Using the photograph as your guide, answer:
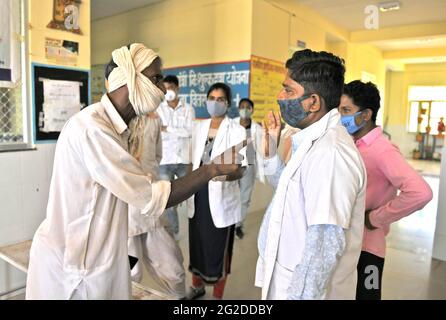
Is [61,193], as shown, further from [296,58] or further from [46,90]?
[46,90]

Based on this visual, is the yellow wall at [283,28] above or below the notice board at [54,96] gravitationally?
above

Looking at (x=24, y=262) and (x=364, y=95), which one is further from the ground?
(x=364, y=95)

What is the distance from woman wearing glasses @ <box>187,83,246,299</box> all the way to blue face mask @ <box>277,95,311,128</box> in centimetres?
117

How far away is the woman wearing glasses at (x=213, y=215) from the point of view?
237 cm

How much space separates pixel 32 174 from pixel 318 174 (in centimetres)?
206

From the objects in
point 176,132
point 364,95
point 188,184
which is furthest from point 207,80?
point 188,184

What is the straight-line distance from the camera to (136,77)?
124cm

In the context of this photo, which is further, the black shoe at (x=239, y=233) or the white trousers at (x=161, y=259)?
the black shoe at (x=239, y=233)

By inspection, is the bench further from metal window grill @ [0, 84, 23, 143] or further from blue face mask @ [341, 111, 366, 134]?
blue face mask @ [341, 111, 366, 134]

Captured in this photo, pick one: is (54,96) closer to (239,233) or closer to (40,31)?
(40,31)

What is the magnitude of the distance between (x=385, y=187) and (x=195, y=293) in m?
1.57

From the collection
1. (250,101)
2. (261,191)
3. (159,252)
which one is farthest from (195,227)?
(261,191)

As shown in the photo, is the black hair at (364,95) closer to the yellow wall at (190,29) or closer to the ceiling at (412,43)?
the yellow wall at (190,29)

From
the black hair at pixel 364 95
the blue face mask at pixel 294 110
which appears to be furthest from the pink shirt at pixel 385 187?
the blue face mask at pixel 294 110
